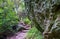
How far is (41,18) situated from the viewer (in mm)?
4398

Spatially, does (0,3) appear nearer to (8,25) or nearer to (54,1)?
(8,25)

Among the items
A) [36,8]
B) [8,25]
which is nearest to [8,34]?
[8,25]

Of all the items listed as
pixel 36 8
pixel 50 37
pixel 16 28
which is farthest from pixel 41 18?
pixel 16 28

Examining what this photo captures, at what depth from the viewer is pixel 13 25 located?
9.96 metres

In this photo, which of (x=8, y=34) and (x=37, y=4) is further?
(x=8, y=34)

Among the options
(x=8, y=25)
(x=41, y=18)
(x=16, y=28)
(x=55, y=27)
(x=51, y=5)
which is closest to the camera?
(x=55, y=27)

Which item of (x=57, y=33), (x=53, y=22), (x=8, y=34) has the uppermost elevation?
(x=53, y=22)

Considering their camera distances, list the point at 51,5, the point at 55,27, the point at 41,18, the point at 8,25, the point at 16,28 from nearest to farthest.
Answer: the point at 55,27, the point at 51,5, the point at 41,18, the point at 8,25, the point at 16,28

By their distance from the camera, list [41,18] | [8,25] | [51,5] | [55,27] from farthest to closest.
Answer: [8,25] < [41,18] < [51,5] < [55,27]

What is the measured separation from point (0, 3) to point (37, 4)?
5.57m

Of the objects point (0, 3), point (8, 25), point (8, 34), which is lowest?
point (8, 34)

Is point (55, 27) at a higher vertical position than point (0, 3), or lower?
higher

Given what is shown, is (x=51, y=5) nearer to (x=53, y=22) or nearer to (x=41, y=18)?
(x=53, y=22)

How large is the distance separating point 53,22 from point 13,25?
6.71 m
